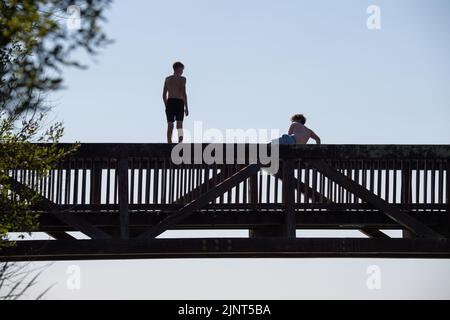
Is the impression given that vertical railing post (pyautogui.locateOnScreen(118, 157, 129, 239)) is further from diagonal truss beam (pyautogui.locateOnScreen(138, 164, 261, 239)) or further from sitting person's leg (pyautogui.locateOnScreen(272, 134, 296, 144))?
sitting person's leg (pyautogui.locateOnScreen(272, 134, 296, 144))

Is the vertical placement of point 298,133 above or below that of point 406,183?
above

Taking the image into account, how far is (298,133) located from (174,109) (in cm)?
242

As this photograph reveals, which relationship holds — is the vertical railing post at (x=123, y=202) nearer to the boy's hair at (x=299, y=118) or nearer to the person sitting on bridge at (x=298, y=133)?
the person sitting on bridge at (x=298, y=133)

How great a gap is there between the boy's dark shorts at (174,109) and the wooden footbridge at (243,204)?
9.60ft

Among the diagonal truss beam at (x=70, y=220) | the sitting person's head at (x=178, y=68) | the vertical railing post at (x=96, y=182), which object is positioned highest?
the sitting person's head at (x=178, y=68)

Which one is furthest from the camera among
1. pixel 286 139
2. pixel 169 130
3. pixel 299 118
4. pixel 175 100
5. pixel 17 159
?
pixel 169 130

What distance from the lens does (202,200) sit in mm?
18688

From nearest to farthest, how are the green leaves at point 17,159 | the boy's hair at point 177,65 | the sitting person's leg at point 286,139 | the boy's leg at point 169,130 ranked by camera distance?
the green leaves at point 17,159 → the sitting person's leg at point 286,139 → the boy's hair at point 177,65 → the boy's leg at point 169,130

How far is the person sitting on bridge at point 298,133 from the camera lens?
813 inches

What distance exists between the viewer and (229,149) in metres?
19.0

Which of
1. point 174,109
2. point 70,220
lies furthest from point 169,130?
point 70,220

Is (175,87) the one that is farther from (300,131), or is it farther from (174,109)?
(300,131)

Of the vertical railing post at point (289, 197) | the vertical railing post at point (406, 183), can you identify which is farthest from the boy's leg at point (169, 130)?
the vertical railing post at point (406, 183)
